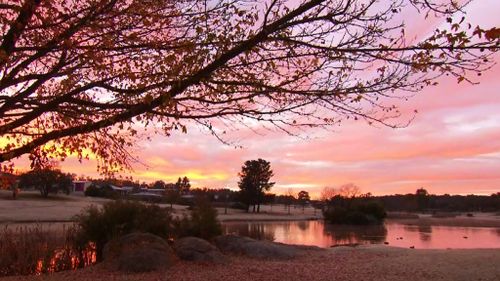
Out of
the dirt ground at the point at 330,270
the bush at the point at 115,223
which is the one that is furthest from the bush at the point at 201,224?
the dirt ground at the point at 330,270

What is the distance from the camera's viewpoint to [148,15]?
24.8 feet

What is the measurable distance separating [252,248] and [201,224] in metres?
2.85

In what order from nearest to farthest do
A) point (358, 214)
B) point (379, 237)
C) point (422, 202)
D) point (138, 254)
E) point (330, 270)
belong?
point (138, 254) → point (330, 270) → point (379, 237) → point (358, 214) → point (422, 202)

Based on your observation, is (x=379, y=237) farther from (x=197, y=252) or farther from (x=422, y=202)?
(x=422, y=202)

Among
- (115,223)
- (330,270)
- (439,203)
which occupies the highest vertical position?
(439,203)

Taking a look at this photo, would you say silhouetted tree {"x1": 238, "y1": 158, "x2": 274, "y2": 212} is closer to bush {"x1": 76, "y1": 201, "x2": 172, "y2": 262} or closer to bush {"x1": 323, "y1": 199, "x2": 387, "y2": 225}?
bush {"x1": 323, "y1": 199, "x2": 387, "y2": 225}

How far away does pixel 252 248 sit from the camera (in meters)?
17.5

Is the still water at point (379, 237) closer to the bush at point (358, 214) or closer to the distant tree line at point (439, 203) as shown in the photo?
the bush at point (358, 214)

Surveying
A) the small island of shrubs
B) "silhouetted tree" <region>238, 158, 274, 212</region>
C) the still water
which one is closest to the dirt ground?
the still water

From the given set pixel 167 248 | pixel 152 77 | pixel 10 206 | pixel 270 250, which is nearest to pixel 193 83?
pixel 152 77

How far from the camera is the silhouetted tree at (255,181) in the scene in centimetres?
9275

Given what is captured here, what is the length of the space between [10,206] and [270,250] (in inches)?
Answer: 2065

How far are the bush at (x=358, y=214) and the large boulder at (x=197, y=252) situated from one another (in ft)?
186

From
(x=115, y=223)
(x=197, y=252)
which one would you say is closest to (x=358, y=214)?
(x=115, y=223)
